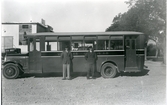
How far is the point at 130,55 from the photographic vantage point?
11.7m

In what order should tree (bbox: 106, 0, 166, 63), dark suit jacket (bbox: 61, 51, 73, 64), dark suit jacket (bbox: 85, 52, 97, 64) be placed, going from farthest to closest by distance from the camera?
tree (bbox: 106, 0, 166, 63), dark suit jacket (bbox: 85, 52, 97, 64), dark suit jacket (bbox: 61, 51, 73, 64)

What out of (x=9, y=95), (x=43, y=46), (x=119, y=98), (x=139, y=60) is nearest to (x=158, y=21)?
(x=139, y=60)

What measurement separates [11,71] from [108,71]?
518 centimetres

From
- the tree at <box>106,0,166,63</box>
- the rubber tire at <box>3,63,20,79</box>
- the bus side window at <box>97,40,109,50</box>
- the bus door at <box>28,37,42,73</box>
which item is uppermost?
the tree at <box>106,0,166,63</box>

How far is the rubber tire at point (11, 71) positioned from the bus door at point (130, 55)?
584 cm

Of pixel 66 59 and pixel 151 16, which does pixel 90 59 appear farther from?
pixel 151 16

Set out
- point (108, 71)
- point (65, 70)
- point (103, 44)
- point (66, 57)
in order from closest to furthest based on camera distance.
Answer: point (66, 57), point (65, 70), point (103, 44), point (108, 71)

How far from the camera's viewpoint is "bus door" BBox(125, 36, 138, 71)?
11727 mm

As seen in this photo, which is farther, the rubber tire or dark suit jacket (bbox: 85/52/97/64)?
the rubber tire

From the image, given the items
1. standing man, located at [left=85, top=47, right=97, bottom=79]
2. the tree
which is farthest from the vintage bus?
the tree

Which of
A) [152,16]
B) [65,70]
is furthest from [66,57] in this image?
[152,16]

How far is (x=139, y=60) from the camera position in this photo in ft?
38.3

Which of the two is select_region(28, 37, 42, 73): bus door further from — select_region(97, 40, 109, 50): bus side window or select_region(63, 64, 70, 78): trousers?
select_region(97, 40, 109, 50): bus side window

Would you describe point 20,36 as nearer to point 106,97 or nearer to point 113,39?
point 113,39
